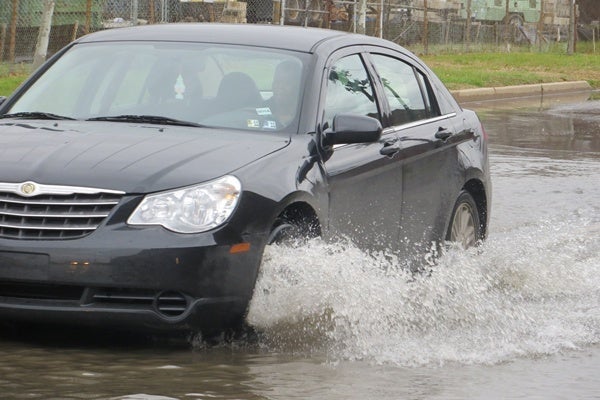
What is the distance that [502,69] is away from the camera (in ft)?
113

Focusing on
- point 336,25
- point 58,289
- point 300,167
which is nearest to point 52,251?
point 58,289

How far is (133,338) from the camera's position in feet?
20.6

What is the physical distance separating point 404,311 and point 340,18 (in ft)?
96.3

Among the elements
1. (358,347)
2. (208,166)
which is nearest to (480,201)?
Answer: (358,347)

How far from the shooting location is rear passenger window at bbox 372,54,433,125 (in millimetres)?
7742

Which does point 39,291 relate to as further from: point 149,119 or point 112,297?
point 149,119

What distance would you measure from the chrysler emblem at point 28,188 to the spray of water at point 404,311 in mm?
1007

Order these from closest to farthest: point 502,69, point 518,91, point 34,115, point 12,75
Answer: point 34,115, point 12,75, point 518,91, point 502,69

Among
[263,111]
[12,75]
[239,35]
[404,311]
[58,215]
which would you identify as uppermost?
[239,35]

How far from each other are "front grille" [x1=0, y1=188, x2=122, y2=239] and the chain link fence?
1759 centimetres

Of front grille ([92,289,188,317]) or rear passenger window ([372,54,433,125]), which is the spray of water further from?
rear passenger window ([372,54,433,125])

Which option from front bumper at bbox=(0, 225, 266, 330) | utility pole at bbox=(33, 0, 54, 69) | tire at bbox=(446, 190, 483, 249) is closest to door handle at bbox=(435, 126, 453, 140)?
tire at bbox=(446, 190, 483, 249)

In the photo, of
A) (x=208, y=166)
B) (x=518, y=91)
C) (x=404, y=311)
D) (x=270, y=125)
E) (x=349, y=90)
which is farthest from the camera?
(x=518, y=91)

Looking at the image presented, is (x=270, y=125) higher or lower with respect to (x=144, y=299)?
higher
